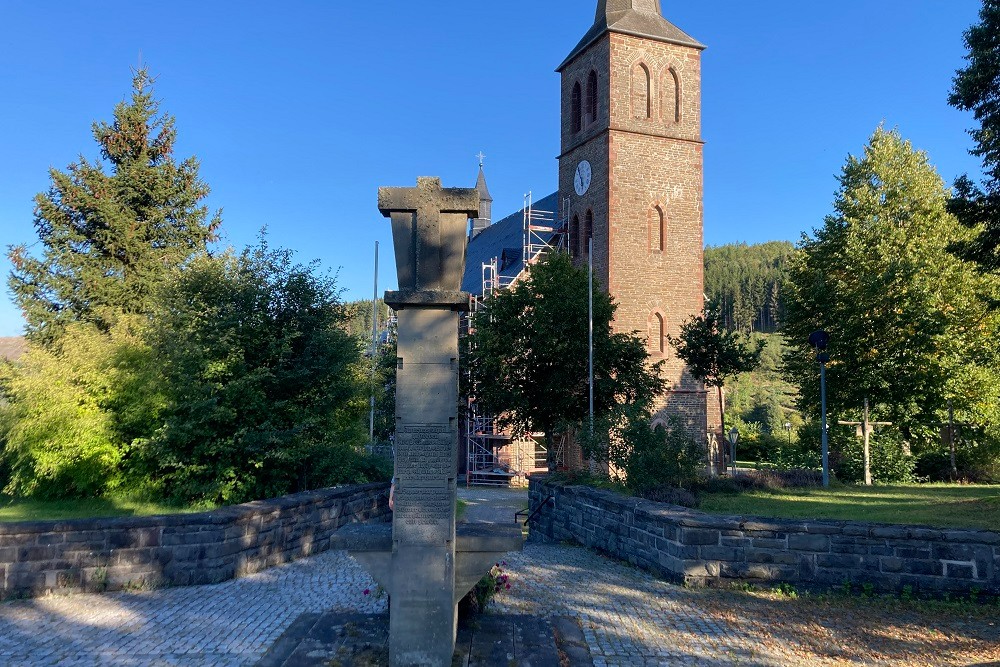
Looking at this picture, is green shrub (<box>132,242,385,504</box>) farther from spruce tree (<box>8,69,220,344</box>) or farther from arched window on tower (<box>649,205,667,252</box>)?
arched window on tower (<box>649,205,667,252</box>)

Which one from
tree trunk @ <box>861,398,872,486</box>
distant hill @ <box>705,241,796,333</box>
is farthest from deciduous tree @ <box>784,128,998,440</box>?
distant hill @ <box>705,241,796,333</box>

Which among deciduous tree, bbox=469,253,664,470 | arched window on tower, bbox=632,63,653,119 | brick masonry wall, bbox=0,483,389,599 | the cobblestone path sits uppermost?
arched window on tower, bbox=632,63,653,119

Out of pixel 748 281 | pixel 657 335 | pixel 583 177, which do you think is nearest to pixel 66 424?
pixel 657 335

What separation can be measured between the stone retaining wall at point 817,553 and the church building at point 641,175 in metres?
20.0

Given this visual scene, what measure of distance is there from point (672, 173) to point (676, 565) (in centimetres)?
2458

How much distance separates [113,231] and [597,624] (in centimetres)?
1813

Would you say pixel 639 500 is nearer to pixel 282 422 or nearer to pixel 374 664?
pixel 374 664

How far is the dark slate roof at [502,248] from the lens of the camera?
38997 mm

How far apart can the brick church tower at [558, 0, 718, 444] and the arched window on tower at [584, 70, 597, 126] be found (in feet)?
0.15

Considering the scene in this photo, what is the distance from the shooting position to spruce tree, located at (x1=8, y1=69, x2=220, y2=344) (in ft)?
62.1

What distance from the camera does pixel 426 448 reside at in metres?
5.90

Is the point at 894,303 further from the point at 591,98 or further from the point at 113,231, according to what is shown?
the point at 113,231

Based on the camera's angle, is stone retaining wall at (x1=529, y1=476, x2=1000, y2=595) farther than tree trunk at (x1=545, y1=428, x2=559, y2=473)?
No

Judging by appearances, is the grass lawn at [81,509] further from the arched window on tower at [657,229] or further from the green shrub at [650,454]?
the arched window on tower at [657,229]
